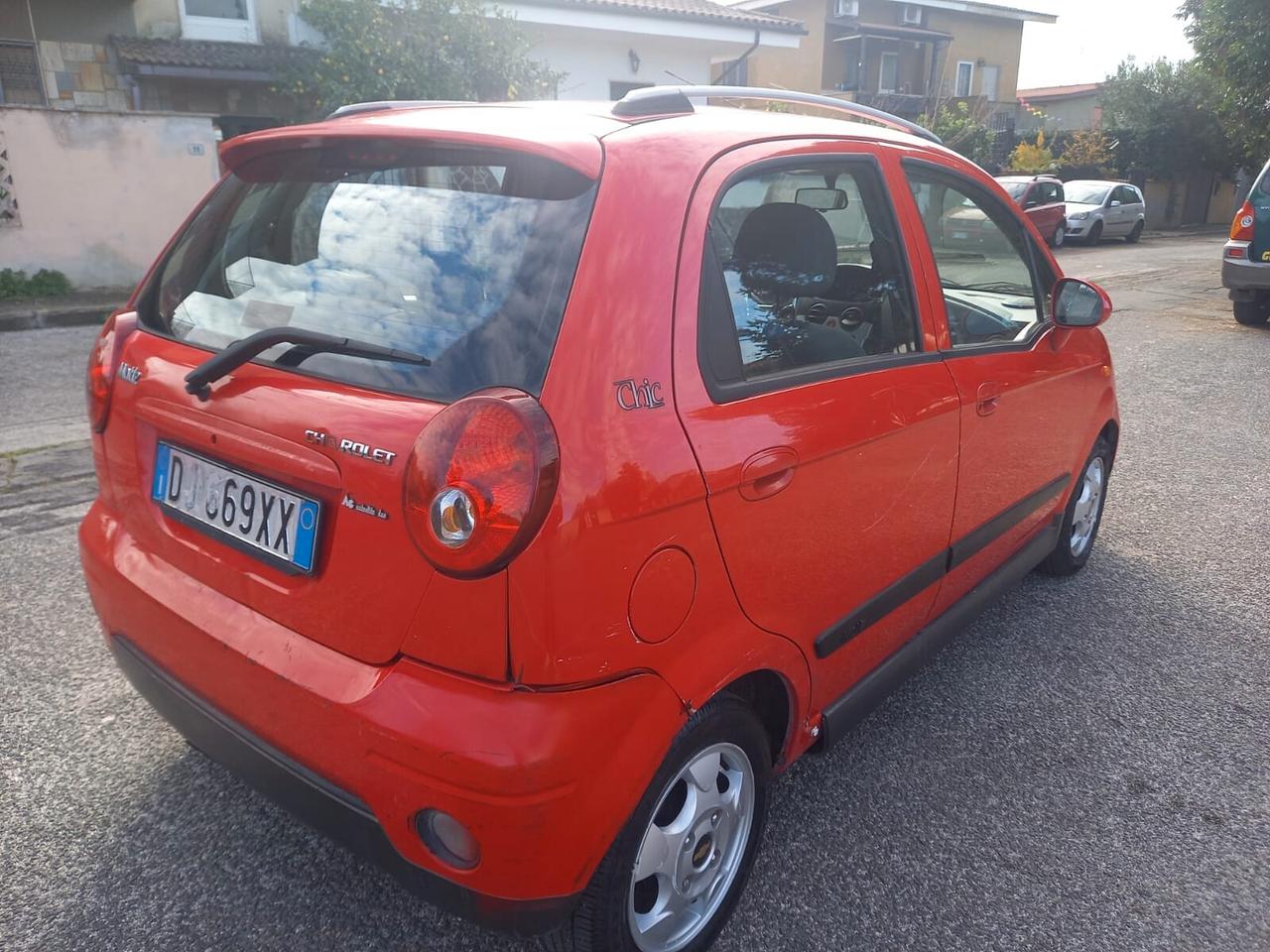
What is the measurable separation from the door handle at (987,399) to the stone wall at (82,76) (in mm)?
14147

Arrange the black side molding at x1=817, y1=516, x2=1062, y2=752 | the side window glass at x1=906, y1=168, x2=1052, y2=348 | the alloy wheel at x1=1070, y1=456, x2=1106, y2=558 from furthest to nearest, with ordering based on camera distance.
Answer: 1. the alloy wheel at x1=1070, y1=456, x2=1106, y2=558
2. the side window glass at x1=906, y1=168, x2=1052, y2=348
3. the black side molding at x1=817, y1=516, x2=1062, y2=752

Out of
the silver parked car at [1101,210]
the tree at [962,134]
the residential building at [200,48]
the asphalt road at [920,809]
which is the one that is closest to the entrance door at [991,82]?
the tree at [962,134]

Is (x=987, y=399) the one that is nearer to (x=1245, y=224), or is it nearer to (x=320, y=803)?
(x=320, y=803)

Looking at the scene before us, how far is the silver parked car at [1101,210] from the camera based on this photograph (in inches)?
849

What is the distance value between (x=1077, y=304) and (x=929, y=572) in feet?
3.79

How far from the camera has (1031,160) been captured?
27.8 m

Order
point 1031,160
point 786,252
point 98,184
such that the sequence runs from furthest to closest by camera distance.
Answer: point 1031,160 < point 98,184 < point 786,252

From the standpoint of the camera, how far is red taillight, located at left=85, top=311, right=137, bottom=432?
7.26 feet

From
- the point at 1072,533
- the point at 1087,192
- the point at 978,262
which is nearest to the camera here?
the point at 978,262

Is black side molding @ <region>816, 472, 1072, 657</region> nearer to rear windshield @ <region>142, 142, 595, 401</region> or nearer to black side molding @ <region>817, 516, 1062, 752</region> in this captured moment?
black side molding @ <region>817, 516, 1062, 752</region>

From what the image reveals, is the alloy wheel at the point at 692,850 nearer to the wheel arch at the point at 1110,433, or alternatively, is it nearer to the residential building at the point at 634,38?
the wheel arch at the point at 1110,433

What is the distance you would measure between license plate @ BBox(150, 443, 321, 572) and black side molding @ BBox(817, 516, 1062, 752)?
1281 millimetres

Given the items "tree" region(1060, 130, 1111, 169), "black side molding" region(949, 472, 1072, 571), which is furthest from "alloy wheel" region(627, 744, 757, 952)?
"tree" region(1060, 130, 1111, 169)

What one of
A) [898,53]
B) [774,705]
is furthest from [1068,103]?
[774,705]
